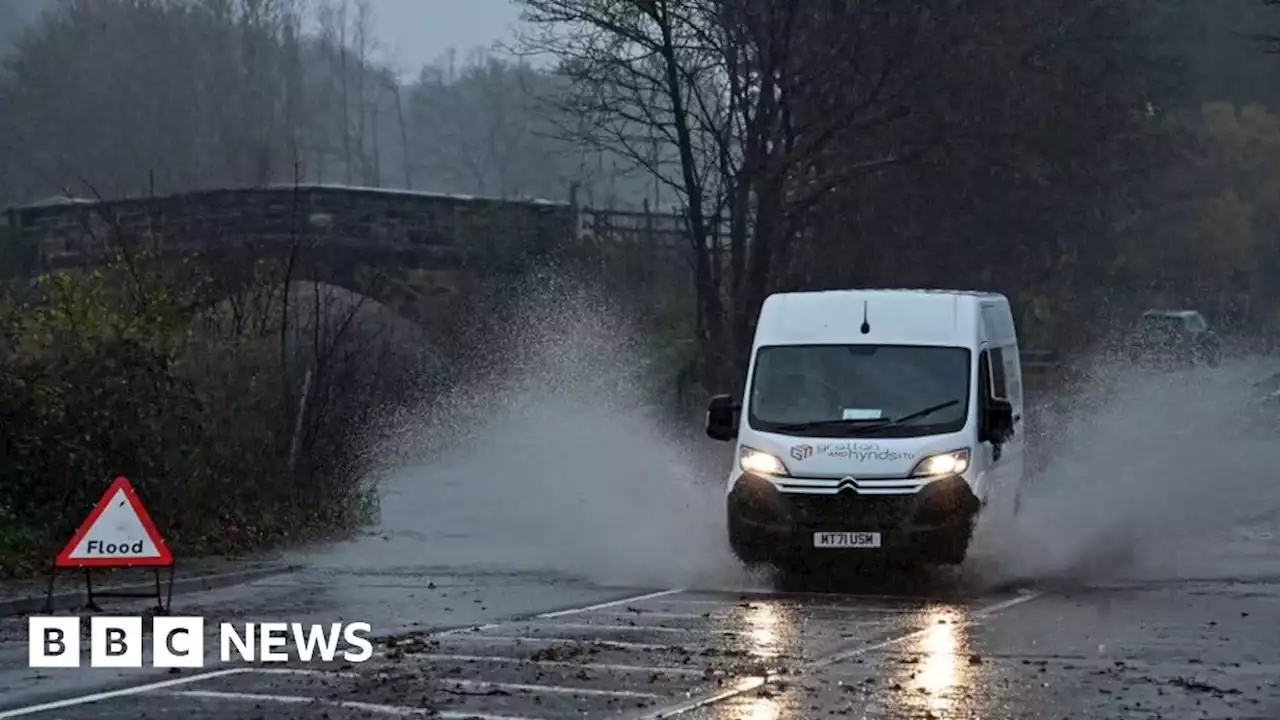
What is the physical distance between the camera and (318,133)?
334 feet

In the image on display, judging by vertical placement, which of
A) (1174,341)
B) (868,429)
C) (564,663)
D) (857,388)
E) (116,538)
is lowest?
(564,663)

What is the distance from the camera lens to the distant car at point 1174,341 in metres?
50.6

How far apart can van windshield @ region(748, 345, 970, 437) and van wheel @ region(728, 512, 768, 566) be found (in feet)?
2.99

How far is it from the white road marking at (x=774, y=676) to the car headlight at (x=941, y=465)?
1.33 metres

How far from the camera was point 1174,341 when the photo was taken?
5278 centimetres

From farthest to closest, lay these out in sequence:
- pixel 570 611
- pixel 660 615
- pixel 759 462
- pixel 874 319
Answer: pixel 874 319
pixel 759 462
pixel 570 611
pixel 660 615

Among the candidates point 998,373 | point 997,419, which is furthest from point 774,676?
point 998,373

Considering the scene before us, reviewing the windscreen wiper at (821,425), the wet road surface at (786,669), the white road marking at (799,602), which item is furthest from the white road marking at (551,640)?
the windscreen wiper at (821,425)

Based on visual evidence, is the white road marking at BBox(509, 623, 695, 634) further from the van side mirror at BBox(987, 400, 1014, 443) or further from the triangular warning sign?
the van side mirror at BBox(987, 400, 1014, 443)

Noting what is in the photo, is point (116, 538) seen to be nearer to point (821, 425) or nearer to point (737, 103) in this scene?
point (821, 425)

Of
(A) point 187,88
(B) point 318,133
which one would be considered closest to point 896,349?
(A) point 187,88

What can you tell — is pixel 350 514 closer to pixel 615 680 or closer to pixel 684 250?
pixel 615 680

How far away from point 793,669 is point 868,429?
19.5 ft

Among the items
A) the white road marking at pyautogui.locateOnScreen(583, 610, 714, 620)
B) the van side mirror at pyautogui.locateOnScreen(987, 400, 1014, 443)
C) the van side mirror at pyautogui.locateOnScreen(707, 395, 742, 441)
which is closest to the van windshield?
the van side mirror at pyautogui.locateOnScreen(707, 395, 742, 441)
